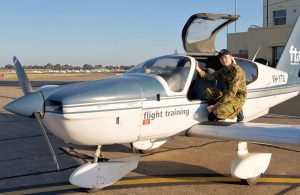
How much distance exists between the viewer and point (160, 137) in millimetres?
5891

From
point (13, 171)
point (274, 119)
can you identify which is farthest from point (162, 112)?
point (274, 119)

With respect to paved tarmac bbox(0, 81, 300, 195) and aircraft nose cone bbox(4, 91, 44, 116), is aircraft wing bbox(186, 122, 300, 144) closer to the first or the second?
paved tarmac bbox(0, 81, 300, 195)

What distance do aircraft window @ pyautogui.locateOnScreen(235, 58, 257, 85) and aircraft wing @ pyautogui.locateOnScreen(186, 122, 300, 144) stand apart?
1.55 metres

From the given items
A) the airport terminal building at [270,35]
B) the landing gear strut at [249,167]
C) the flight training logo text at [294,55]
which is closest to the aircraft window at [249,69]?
the landing gear strut at [249,167]

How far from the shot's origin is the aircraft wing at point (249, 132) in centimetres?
527

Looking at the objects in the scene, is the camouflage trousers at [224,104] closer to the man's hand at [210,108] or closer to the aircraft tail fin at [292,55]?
the man's hand at [210,108]

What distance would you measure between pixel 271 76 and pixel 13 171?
523 centimetres

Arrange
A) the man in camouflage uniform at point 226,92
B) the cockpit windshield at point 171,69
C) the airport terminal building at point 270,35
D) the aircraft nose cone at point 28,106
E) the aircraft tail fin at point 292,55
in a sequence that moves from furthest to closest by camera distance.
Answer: the airport terminal building at point 270,35 < the aircraft tail fin at point 292,55 < the man in camouflage uniform at point 226,92 < the cockpit windshield at point 171,69 < the aircraft nose cone at point 28,106

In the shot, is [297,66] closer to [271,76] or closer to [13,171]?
[271,76]

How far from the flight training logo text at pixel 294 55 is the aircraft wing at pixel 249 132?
3774 mm

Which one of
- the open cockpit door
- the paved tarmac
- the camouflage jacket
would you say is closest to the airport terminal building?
the open cockpit door

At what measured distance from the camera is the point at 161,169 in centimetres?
652

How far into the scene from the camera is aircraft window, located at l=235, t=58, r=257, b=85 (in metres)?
7.18

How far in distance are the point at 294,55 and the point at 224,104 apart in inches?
153
